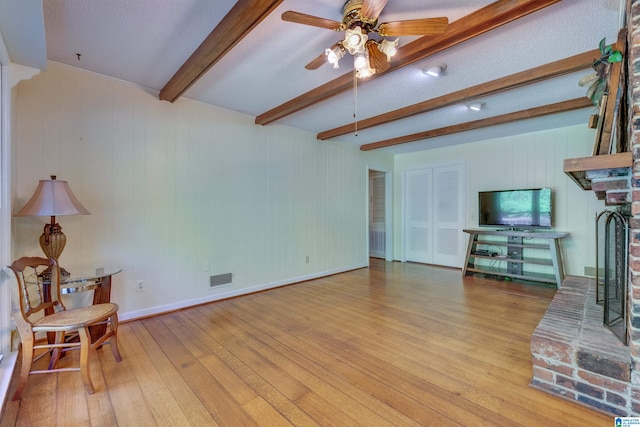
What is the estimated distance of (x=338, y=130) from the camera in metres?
4.48

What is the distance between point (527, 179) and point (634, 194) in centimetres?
359

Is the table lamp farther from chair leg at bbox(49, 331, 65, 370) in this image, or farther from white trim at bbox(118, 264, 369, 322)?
white trim at bbox(118, 264, 369, 322)

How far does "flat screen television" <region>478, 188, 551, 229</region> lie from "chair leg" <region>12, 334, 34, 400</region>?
5.59 metres

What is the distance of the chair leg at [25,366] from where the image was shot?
5.66 feet

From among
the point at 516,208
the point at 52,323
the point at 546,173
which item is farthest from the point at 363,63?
the point at 546,173

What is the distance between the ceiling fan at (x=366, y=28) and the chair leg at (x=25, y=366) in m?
2.50

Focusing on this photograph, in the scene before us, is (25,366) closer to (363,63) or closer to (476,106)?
(363,63)

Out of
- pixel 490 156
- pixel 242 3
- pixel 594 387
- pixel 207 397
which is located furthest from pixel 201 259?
pixel 490 156

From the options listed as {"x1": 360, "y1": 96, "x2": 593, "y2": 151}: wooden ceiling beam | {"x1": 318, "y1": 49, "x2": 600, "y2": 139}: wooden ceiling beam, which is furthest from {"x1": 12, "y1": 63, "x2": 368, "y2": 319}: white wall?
{"x1": 318, "y1": 49, "x2": 600, "y2": 139}: wooden ceiling beam

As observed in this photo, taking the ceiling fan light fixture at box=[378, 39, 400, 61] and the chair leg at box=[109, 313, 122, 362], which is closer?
the ceiling fan light fixture at box=[378, 39, 400, 61]

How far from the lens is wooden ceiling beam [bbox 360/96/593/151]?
10.7ft

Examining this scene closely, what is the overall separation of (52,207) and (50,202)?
5 centimetres

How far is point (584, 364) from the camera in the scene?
1685mm

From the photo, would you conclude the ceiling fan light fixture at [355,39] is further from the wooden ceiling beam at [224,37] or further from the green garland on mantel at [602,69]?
the green garland on mantel at [602,69]
